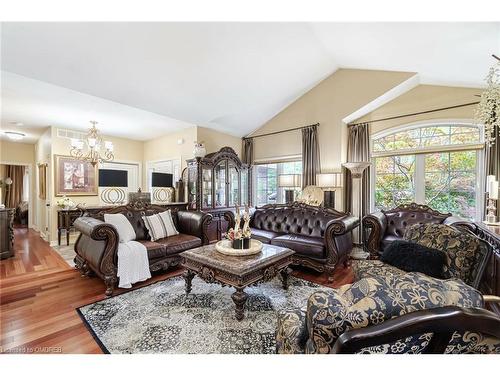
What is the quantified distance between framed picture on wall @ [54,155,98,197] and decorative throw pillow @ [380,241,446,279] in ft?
19.5

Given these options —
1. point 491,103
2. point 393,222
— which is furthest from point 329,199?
point 491,103

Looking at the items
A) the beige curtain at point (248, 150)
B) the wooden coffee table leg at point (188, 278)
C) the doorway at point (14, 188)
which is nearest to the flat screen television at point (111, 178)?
the beige curtain at point (248, 150)

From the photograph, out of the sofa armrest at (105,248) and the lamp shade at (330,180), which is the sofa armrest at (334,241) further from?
the sofa armrest at (105,248)

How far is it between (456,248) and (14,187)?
11.9 meters

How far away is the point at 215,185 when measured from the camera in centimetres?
494

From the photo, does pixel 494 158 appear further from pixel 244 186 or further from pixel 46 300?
pixel 46 300

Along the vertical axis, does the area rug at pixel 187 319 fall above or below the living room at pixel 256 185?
below

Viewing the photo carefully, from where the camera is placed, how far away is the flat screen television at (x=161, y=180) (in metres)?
4.91

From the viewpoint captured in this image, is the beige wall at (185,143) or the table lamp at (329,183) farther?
the beige wall at (185,143)

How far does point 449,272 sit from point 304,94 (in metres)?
4.39

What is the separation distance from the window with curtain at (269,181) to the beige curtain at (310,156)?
480mm

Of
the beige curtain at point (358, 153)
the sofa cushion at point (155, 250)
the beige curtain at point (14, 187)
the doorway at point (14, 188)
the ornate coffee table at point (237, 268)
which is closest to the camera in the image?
the ornate coffee table at point (237, 268)
